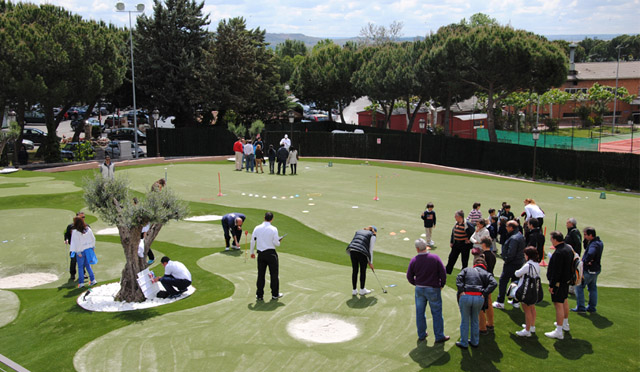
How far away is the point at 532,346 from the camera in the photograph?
8805 mm

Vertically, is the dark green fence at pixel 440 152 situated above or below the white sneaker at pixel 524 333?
above

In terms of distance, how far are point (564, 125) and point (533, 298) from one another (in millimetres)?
69529

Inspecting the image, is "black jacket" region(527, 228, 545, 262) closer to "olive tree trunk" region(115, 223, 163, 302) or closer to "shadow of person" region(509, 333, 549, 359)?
"shadow of person" region(509, 333, 549, 359)

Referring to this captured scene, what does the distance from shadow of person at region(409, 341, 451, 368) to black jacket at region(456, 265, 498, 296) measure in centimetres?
99

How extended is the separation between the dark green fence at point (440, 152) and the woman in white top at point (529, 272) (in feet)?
84.3

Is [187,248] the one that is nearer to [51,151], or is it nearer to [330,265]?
[330,265]

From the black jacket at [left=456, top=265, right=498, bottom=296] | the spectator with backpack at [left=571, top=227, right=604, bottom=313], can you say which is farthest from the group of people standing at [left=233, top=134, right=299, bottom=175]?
the black jacket at [left=456, top=265, right=498, bottom=296]

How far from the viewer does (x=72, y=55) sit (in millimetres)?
37594

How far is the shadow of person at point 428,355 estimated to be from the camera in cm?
823

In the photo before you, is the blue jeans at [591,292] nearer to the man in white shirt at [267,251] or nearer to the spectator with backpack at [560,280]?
the spectator with backpack at [560,280]

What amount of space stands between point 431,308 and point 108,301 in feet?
21.7

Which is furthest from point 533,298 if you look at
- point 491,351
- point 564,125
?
point 564,125

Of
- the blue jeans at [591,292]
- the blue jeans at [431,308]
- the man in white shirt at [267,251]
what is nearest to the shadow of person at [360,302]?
the man in white shirt at [267,251]

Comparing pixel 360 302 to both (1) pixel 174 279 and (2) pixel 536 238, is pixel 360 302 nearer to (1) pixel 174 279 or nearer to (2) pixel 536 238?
(1) pixel 174 279
